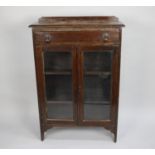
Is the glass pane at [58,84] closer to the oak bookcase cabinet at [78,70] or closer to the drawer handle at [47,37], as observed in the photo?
the oak bookcase cabinet at [78,70]

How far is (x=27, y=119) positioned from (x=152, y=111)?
A: 1.27 m

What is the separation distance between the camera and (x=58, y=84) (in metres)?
1.95

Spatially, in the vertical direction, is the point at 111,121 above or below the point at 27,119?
above

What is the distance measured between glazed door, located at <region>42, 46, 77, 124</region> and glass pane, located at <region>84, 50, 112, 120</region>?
0.34 feet

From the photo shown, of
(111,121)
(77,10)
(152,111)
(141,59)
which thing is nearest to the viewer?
(111,121)

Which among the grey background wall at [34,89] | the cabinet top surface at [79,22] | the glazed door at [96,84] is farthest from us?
the grey background wall at [34,89]

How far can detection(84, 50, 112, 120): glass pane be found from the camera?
1833mm

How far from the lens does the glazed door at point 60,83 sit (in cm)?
183

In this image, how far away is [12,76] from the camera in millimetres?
2383

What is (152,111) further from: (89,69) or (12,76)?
(12,76)

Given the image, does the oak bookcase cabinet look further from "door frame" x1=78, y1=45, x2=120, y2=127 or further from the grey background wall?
the grey background wall

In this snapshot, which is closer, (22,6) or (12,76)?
(22,6)

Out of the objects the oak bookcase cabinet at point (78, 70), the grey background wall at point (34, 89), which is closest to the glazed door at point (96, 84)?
the oak bookcase cabinet at point (78, 70)
